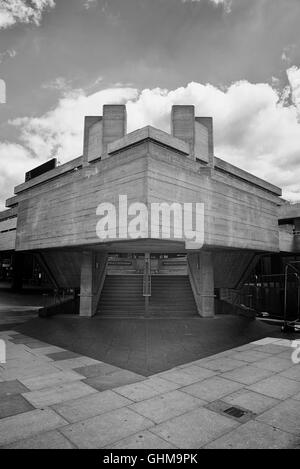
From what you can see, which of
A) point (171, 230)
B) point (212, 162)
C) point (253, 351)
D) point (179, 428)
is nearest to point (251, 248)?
point (171, 230)

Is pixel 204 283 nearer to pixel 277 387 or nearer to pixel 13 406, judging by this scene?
pixel 277 387

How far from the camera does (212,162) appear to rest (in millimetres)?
40906

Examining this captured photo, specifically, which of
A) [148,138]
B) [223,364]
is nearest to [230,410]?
[223,364]

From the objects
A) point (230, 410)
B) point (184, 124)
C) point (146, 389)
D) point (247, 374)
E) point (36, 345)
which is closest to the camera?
point (230, 410)

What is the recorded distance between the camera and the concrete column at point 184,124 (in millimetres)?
37938

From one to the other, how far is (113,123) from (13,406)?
37722 millimetres

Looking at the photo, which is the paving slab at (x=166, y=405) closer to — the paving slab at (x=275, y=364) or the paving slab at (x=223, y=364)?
the paving slab at (x=223, y=364)

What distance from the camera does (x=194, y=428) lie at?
4.77 m

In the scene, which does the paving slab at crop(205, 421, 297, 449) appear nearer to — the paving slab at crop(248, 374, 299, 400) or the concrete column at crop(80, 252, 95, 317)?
the paving slab at crop(248, 374, 299, 400)

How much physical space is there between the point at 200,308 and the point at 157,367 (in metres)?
9.71

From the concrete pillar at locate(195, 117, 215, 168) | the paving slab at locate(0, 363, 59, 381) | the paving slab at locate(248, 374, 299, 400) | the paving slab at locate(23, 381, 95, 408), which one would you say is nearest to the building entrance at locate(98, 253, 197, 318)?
the paving slab at locate(0, 363, 59, 381)

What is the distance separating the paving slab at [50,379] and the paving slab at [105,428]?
89.1 inches

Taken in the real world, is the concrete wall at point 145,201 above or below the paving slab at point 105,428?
above

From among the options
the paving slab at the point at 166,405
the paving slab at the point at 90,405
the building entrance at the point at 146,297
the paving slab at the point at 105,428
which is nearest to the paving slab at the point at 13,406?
the paving slab at the point at 90,405
